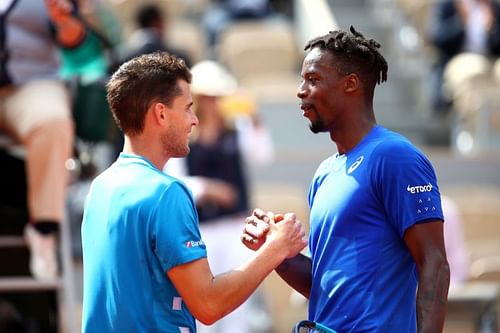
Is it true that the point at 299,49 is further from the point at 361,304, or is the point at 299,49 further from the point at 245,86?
the point at 361,304

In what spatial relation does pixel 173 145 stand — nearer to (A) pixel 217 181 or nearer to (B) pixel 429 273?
(B) pixel 429 273

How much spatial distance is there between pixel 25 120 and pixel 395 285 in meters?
3.97

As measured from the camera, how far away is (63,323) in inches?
357

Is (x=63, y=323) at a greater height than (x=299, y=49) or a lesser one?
lesser

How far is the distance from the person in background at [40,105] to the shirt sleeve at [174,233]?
3464 mm

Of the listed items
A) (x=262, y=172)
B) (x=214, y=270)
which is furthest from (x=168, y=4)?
(x=214, y=270)

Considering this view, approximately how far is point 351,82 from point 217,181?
16.6 ft

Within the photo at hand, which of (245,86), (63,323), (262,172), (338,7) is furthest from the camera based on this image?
(338,7)

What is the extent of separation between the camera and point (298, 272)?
480cm

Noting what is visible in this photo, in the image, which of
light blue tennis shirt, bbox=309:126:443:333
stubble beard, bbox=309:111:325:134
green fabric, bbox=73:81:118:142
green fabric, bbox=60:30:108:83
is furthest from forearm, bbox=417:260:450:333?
green fabric, bbox=60:30:108:83

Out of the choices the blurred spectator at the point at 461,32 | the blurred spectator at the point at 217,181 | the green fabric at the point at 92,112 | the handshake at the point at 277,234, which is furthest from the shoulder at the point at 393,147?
the blurred spectator at the point at 461,32

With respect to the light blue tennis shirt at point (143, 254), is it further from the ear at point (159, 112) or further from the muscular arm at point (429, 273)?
the muscular arm at point (429, 273)

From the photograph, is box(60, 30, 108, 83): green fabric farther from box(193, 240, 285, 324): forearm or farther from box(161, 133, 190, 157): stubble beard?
box(193, 240, 285, 324): forearm

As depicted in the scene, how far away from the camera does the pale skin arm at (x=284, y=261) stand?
4641mm
